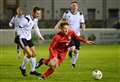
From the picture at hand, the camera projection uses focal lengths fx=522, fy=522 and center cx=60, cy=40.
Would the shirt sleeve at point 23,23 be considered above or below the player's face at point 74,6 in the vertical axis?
below

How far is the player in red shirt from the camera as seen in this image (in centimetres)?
1483

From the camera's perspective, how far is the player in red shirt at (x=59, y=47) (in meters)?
14.8

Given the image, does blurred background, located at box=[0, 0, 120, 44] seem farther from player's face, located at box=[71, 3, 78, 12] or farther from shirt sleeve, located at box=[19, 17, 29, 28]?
shirt sleeve, located at box=[19, 17, 29, 28]

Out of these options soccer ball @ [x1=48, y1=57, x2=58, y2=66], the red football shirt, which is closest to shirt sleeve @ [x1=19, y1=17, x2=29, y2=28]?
the red football shirt

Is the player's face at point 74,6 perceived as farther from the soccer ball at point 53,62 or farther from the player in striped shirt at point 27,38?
the soccer ball at point 53,62

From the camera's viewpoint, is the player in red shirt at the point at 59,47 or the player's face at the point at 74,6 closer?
the player in red shirt at the point at 59,47

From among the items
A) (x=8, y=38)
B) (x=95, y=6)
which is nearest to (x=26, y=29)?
(x=8, y=38)

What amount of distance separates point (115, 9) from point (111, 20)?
7.09 m

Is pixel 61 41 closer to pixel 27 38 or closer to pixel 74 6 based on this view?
pixel 27 38

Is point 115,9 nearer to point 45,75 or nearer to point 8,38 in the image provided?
point 8,38

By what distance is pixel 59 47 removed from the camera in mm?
15258

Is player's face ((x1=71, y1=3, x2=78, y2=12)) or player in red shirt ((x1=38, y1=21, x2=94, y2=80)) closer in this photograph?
player in red shirt ((x1=38, y1=21, x2=94, y2=80))

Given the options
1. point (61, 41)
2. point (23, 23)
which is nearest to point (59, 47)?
point (61, 41)

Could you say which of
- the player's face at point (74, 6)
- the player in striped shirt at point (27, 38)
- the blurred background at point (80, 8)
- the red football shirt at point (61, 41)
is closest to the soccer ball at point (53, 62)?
the red football shirt at point (61, 41)
